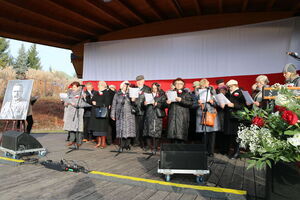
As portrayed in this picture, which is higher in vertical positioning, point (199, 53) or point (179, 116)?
point (199, 53)

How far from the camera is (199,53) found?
21.8ft

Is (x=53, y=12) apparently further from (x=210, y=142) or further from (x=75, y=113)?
(x=210, y=142)

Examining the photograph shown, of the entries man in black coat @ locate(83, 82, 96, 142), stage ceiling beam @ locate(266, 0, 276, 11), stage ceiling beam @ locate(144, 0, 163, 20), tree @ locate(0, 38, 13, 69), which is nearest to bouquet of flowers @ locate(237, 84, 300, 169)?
man in black coat @ locate(83, 82, 96, 142)

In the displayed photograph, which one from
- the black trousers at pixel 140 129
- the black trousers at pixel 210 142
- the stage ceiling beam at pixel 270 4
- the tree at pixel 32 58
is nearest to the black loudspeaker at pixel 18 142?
the black trousers at pixel 140 129

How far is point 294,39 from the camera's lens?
210 inches

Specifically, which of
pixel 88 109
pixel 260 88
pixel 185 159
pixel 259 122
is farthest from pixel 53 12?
pixel 259 122

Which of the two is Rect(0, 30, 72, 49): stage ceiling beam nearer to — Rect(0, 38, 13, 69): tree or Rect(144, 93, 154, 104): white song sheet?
Rect(144, 93, 154, 104): white song sheet

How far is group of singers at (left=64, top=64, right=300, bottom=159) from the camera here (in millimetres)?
4199

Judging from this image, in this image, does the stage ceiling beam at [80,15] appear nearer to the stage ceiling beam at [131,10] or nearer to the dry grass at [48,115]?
the stage ceiling beam at [131,10]

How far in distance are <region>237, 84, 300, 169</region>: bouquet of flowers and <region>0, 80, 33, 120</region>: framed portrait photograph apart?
456 centimetres

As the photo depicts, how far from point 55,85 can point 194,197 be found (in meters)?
15.9

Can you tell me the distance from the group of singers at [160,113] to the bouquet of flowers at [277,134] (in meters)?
1.96

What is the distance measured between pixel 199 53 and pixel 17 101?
5276 mm

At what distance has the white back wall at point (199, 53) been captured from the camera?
18.4 ft
